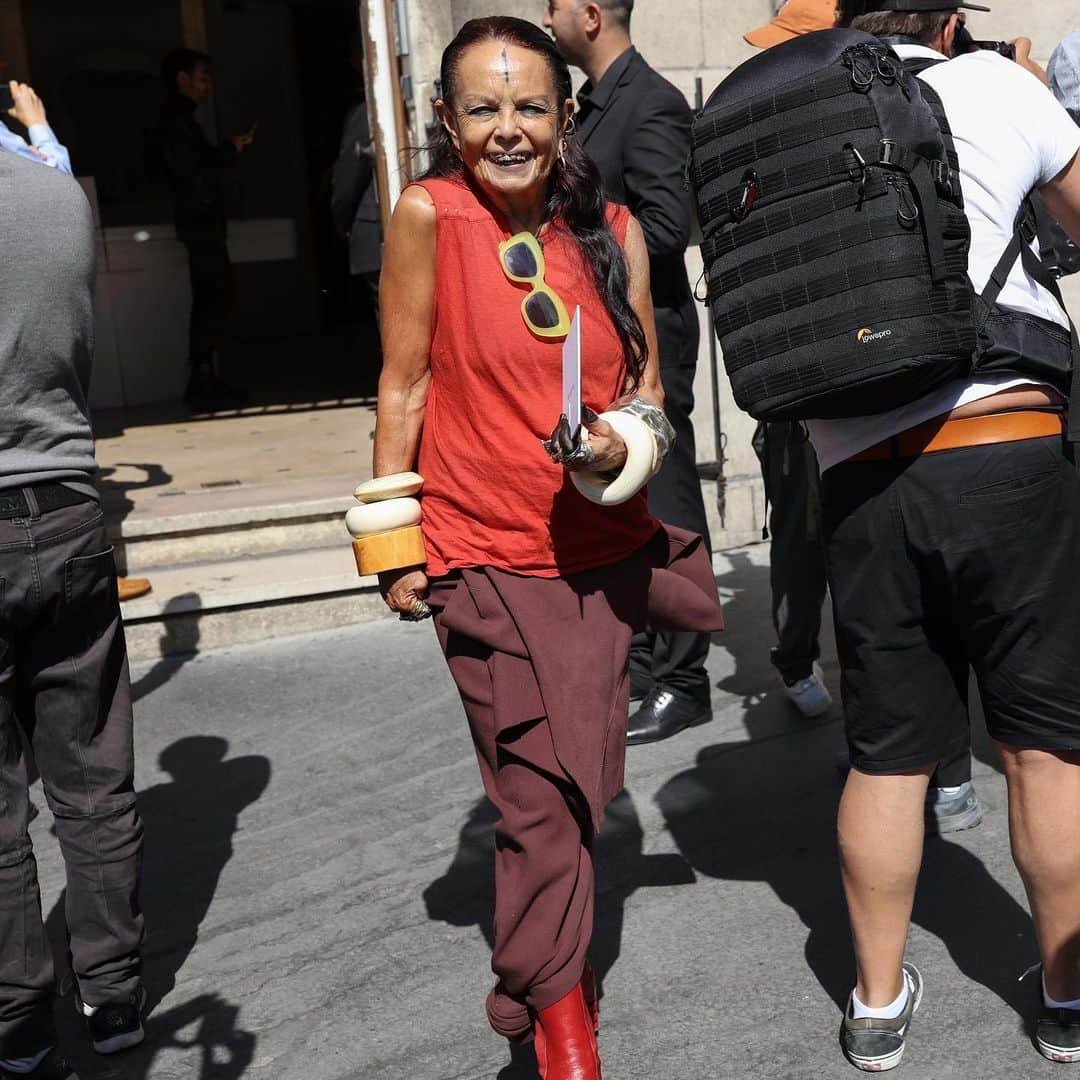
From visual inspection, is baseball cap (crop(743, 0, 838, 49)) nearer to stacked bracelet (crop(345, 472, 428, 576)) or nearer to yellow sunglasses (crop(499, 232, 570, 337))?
yellow sunglasses (crop(499, 232, 570, 337))

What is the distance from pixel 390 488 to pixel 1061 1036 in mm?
1697

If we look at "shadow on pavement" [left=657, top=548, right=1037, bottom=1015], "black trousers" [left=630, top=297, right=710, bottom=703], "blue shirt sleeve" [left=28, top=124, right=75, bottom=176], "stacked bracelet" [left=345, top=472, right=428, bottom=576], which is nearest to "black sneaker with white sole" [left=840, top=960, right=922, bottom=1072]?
"shadow on pavement" [left=657, top=548, right=1037, bottom=1015]

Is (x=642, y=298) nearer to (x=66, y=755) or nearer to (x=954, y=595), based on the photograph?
(x=954, y=595)

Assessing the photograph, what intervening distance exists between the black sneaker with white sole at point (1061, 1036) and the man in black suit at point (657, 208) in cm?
196

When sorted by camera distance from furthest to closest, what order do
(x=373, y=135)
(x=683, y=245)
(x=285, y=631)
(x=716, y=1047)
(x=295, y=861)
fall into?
(x=373, y=135) < (x=285, y=631) < (x=683, y=245) < (x=295, y=861) < (x=716, y=1047)

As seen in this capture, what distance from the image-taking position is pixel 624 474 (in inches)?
105

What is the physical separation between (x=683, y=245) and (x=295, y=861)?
2220mm

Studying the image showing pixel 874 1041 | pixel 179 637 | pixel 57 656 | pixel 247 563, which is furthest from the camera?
pixel 247 563

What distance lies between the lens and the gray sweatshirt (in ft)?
9.57

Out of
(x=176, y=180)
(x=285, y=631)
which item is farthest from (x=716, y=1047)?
(x=176, y=180)

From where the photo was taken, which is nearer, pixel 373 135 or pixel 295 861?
pixel 295 861

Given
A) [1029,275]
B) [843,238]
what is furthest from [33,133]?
[1029,275]

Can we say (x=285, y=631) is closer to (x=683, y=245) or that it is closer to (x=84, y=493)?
(x=683, y=245)

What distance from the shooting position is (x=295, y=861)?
4.07 meters
